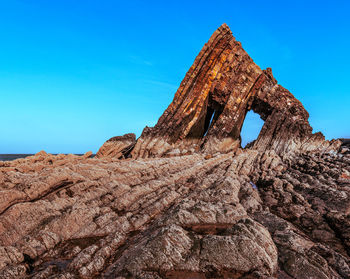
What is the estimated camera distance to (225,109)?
117ft

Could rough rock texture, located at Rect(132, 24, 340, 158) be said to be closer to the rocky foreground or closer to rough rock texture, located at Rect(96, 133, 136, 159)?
rough rock texture, located at Rect(96, 133, 136, 159)

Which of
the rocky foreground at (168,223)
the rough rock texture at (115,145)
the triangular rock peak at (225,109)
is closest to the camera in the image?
the rocky foreground at (168,223)

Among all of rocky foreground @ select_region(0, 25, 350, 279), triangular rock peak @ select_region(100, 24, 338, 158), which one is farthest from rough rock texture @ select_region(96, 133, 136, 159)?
rocky foreground @ select_region(0, 25, 350, 279)

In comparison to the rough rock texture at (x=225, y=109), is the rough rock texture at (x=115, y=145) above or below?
below

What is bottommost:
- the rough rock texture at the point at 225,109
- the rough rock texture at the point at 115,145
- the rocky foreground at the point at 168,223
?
the rocky foreground at the point at 168,223

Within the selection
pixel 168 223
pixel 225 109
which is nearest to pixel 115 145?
pixel 225 109

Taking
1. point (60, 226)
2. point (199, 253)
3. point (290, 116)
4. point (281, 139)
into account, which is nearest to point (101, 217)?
point (60, 226)

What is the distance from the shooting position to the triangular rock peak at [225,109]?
31.5m

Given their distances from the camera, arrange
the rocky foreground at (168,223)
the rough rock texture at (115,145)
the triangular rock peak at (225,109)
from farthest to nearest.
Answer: the rough rock texture at (115,145)
the triangular rock peak at (225,109)
the rocky foreground at (168,223)

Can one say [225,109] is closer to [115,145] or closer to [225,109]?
[225,109]

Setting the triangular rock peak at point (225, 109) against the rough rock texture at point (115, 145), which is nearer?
the triangular rock peak at point (225, 109)

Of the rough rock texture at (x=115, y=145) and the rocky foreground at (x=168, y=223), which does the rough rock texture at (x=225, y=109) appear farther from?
the rocky foreground at (x=168, y=223)

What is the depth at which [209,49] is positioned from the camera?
3428 centimetres

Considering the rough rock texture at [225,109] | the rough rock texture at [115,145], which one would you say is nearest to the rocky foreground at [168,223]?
the rough rock texture at [225,109]
